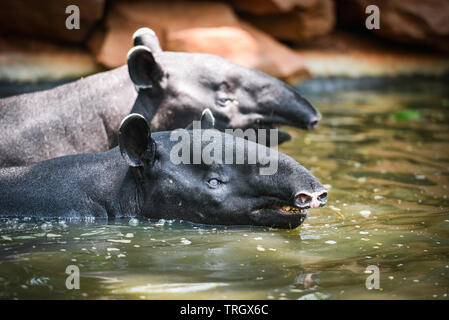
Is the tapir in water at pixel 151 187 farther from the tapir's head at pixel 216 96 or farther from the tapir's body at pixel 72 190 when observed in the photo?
the tapir's head at pixel 216 96

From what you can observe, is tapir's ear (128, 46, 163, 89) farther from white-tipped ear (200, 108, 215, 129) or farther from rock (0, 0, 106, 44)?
rock (0, 0, 106, 44)

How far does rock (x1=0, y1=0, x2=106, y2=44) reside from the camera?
15203 mm

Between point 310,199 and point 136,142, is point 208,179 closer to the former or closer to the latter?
point 136,142

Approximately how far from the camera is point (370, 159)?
10.9 meters

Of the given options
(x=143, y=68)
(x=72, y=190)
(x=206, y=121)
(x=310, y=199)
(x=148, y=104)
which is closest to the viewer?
(x=310, y=199)

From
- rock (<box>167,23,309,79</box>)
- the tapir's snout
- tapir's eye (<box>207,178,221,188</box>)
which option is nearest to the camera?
the tapir's snout

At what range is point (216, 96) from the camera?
8.61 meters

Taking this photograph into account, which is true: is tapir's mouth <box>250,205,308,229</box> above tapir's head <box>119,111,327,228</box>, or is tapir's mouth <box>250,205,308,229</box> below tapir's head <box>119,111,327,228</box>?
below

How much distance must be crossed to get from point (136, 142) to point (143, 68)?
70.4 inches

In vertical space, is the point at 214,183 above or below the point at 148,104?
below

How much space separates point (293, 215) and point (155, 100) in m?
2.66

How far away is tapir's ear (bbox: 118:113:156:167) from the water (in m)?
0.63

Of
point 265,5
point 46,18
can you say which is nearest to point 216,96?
point 46,18

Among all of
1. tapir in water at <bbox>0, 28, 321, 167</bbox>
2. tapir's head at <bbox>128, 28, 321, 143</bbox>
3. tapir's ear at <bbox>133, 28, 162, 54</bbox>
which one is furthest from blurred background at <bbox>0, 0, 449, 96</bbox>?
tapir's head at <bbox>128, 28, 321, 143</bbox>
